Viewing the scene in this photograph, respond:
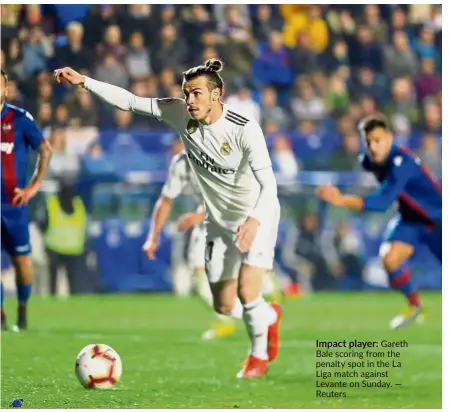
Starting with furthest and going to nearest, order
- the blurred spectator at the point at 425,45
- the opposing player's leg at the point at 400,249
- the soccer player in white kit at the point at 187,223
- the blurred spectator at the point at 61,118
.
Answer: the blurred spectator at the point at 425,45
the blurred spectator at the point at 61,118
the opposing player's leg at the point at 400,249
the soccer player in white kit at the point at 187,223

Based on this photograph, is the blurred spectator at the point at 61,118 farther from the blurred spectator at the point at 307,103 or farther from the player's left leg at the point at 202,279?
the player's left leg at the point at 202,279

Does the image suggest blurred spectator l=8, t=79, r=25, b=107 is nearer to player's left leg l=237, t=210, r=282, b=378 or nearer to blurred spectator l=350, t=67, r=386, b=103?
blurred spectator l=350, t=67, r=386, b=103

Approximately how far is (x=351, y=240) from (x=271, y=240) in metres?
8.96

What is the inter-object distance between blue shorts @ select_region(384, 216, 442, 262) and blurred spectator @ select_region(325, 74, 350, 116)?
6.96 meters

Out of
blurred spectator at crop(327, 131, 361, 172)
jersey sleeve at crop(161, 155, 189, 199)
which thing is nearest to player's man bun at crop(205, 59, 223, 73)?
jersey sleeve at crop(161, 155, 189, 199)

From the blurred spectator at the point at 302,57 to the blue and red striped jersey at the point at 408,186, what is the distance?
745 centimetres

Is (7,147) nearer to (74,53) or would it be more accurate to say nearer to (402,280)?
(402,280)

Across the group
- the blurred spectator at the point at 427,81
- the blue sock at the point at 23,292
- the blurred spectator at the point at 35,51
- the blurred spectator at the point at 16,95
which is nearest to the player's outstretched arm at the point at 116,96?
the blue sock at the point at 23,292

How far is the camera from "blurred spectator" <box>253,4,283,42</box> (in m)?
18.7

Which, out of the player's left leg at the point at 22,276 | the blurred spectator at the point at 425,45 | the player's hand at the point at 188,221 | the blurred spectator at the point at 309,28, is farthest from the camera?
the blurred spectator at the point at 425,45

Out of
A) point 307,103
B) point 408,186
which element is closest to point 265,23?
point 307,103

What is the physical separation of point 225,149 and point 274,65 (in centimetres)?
1021

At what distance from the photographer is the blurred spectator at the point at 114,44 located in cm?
Result: 1716

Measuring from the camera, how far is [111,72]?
55.5 ft
